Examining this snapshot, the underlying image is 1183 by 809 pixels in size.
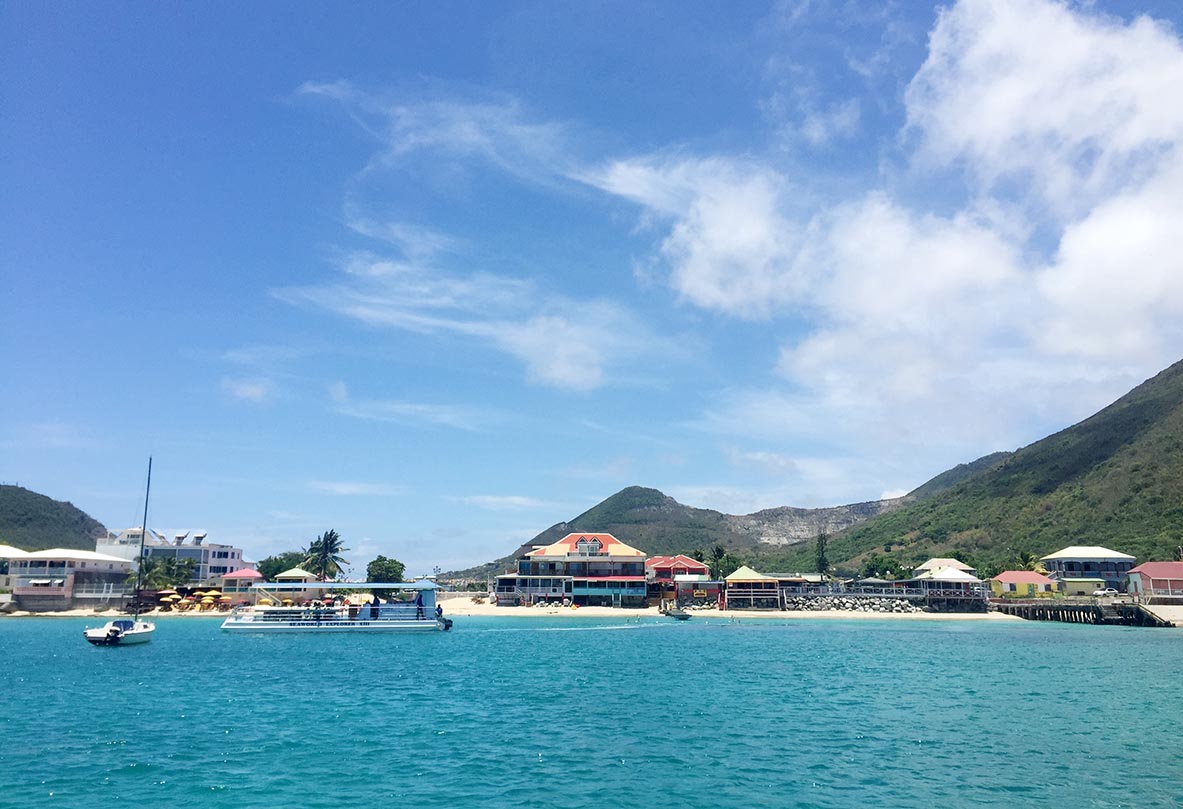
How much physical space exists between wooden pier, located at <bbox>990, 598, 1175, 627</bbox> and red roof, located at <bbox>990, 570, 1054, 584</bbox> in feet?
15.6

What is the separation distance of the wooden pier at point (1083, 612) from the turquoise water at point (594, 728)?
41001 millimetres

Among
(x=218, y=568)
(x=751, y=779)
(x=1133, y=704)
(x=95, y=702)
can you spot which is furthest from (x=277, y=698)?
(x=218, y=568)

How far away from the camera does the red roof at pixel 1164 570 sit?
307 ft

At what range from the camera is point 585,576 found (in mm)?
117250

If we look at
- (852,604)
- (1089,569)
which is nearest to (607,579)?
(852,604)

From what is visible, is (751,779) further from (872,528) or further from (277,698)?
(872,528)

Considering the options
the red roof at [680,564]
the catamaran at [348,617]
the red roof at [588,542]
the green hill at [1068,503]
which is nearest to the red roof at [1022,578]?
the green hill at [1068,503]

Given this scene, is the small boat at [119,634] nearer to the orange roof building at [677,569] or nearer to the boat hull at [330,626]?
the boat hull at [330,626]

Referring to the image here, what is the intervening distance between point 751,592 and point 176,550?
9281 centimetres

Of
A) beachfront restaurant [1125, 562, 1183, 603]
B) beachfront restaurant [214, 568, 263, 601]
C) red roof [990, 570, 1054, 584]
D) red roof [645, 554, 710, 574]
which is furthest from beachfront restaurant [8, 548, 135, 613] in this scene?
beachfront restaurant [1125, 562, 1183, 603]

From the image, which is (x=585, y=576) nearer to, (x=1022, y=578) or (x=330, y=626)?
(x=330, y=626)

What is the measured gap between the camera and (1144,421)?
473 ft

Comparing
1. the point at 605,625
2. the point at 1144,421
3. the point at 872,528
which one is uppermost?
the point at 1144,421

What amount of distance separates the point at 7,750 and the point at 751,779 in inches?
912
